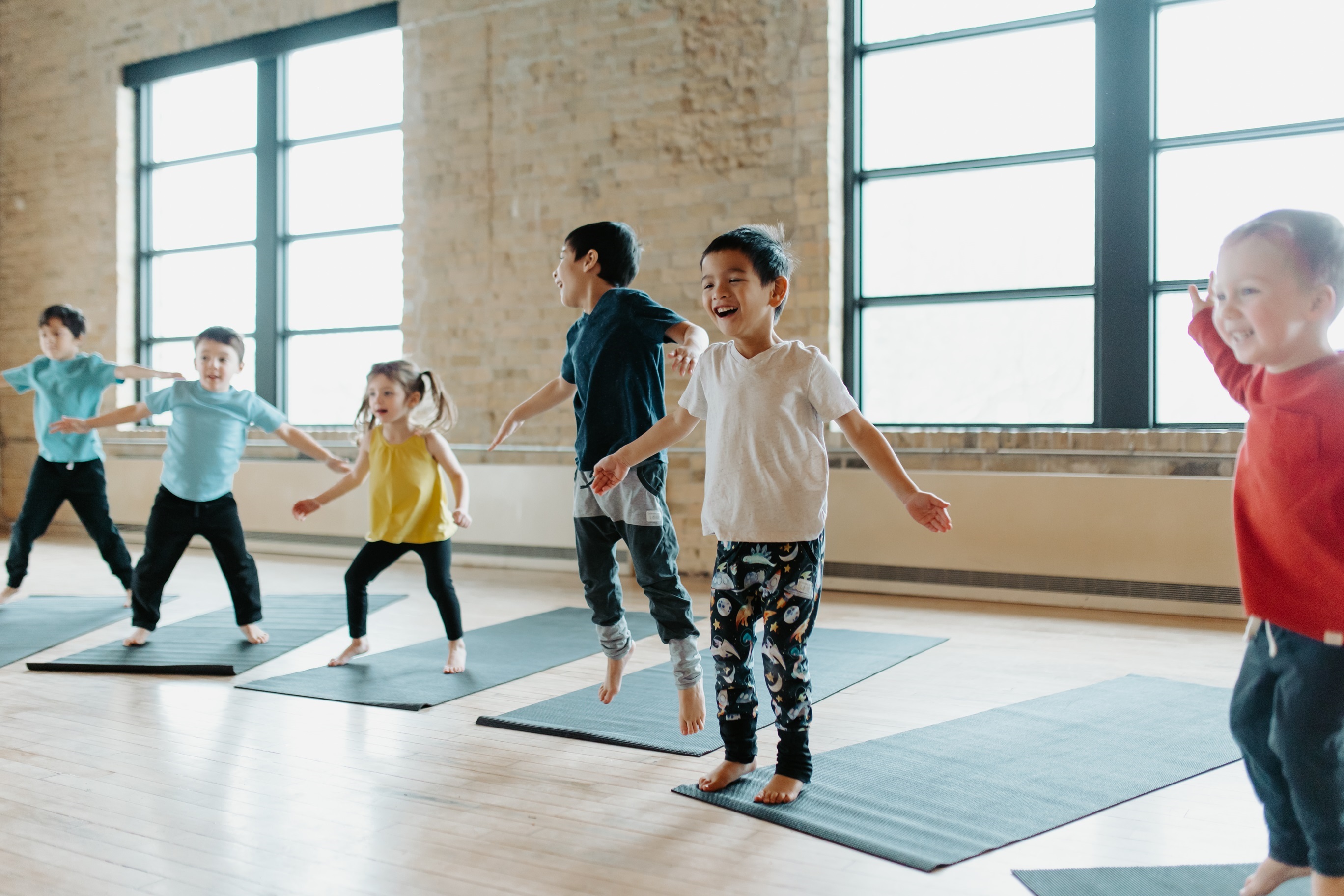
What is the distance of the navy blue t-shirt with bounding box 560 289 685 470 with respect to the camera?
2670 mm

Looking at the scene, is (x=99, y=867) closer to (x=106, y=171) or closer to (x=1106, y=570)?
(x=1106, y=570)

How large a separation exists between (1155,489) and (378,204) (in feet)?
15.7

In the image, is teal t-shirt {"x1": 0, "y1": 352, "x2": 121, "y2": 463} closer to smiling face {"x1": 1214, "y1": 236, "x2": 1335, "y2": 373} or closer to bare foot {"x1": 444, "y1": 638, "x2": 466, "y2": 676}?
bare foot {"x1": 444, "y1": 638, "x2": 466, "y2": 676}

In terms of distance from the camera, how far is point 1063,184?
5016mm

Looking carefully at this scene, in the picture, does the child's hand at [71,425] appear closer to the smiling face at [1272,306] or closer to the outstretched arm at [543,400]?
the outstretched arm at [543,400]

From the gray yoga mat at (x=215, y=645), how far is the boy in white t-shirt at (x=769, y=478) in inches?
79.4

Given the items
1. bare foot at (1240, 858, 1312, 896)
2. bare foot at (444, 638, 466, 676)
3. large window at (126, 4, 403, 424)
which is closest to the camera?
bare foot at (1240, 858, 1312, 896)

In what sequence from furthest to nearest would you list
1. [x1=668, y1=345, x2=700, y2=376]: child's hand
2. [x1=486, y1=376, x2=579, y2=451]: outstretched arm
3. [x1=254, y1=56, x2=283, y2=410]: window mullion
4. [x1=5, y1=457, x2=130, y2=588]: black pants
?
[x1=254, y1=56, x2=283, y2=410]: window mullion
[x1=5, y1=457, x2=130, y2=588]: black pants
[x1=486, y1=376, x2=579, y2=451]: outstretched arm
[x1=668, y1=345, x2=700, y2=376]: child's hand

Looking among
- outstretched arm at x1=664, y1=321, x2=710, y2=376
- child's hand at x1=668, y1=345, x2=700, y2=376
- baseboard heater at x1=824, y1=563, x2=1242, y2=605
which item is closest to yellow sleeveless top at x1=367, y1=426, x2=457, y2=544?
outstretched arm at x1=664, y1=321, x2=710, y2=376

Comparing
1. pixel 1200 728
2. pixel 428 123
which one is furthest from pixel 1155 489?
pixel 428 123

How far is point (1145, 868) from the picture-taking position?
1.89 meters

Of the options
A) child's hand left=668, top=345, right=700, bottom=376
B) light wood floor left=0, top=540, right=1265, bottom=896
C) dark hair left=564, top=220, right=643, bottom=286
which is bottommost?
light wood floor left=0, top=540, right=1265, bottom=896

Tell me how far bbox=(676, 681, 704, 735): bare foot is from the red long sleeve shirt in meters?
1.24

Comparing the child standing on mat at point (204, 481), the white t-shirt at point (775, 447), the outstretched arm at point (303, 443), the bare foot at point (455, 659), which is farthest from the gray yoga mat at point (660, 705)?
the outstretched arm at point (303, 443)
